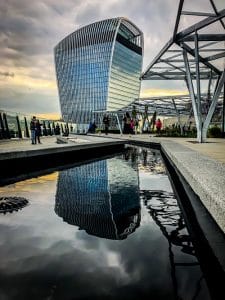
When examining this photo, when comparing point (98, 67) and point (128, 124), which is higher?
point (98, 67)

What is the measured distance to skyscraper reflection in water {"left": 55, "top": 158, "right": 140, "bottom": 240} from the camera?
14.3 feet

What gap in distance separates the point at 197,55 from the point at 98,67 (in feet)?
392

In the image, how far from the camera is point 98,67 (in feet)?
432

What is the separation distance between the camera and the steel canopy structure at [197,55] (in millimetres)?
14342

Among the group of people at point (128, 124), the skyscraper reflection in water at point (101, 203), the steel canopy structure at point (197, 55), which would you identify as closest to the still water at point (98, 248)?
the skyscraper reflection in water at point (101, 203)

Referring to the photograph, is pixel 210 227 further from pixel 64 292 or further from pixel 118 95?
pixel 118 95

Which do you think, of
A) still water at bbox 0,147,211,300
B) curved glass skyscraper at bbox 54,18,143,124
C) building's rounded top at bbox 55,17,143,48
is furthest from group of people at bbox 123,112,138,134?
building's rounded top at bbox 55,17,143,48

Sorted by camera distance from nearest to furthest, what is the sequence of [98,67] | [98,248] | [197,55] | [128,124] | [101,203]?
[98,248], [101,203], [197,55], [128,124], [98,67]

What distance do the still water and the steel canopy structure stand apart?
1052 centimetres

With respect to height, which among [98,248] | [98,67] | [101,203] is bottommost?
[101,203]

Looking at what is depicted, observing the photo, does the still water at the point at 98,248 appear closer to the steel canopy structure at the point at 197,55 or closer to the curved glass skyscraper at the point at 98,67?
the steel canopy structure at the point at 197,55

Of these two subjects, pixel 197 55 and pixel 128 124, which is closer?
pixel 197 55

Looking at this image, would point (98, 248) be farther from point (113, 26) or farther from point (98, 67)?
point (113, 26)

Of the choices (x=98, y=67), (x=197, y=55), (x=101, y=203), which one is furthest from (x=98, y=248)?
(x=98, y=67)
